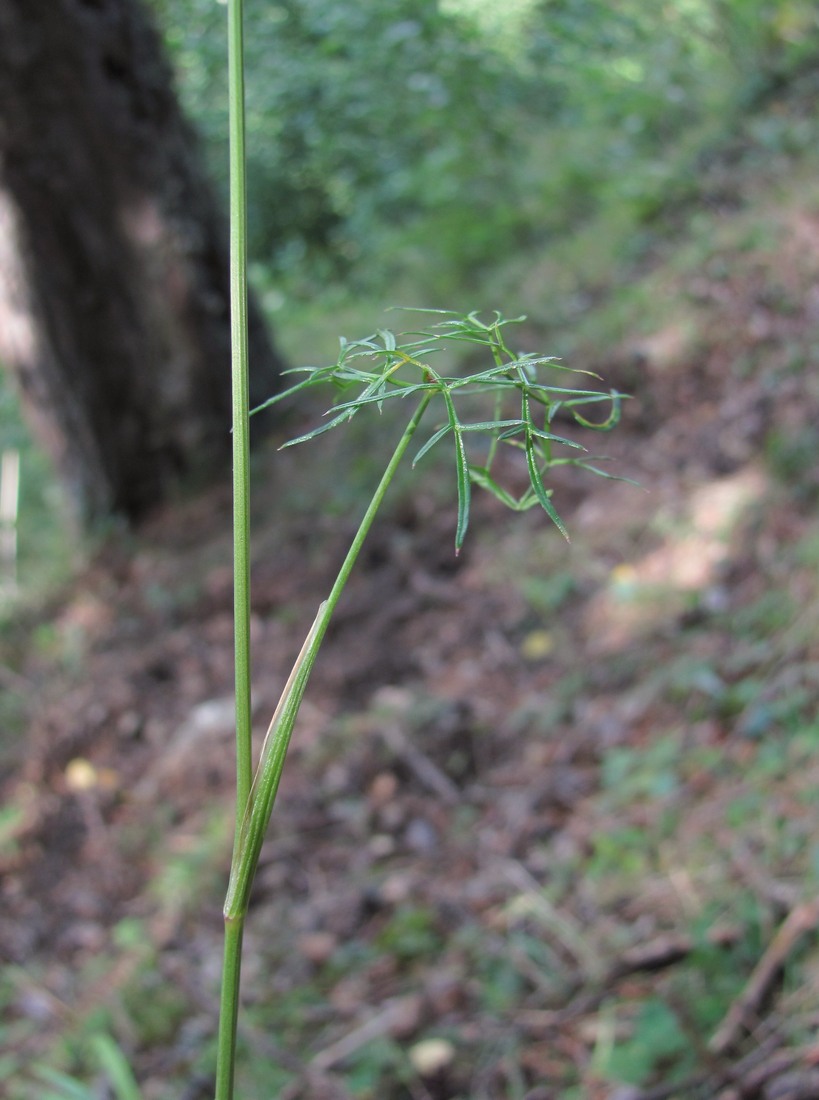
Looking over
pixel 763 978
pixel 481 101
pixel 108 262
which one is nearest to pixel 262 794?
pixel 763 978

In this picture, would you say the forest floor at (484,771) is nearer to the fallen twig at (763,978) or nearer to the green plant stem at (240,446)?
the fallen twig at (763,978)

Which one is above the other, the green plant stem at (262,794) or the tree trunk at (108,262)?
the green plant stem at (262,794)

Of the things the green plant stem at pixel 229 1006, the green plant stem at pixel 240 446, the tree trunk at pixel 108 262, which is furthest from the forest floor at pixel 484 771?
the green plant stem at pixel 240 446

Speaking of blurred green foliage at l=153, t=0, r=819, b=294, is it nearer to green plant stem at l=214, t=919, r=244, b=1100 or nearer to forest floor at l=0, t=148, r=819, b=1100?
forest floor at l=0, t=148, r=819, b=1100

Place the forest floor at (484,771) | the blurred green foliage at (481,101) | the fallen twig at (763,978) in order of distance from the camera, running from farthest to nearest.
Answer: the blurred green foliage at (481,101) → the forest floor at (484,771) → the fallen twig at (763,978)

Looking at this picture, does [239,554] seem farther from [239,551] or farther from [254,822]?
[254,822]

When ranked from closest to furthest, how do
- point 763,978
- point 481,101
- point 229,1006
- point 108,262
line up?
point 229,1006
point 763,978
point 108,262
point 481,101

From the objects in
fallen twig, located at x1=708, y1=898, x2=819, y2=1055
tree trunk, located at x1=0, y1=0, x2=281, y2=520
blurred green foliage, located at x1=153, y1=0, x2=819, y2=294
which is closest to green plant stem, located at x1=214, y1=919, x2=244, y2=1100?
fallen twig, located at x1=708, y1=898, x2=819, y2=1055
